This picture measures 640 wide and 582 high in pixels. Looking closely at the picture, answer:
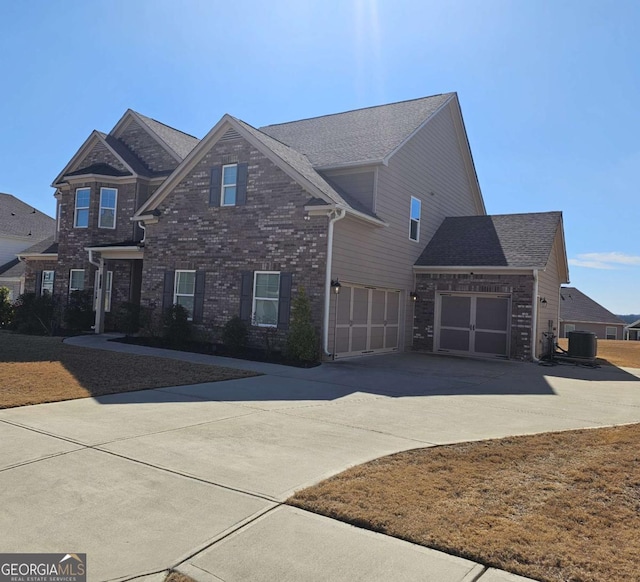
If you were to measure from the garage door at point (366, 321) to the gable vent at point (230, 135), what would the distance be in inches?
224

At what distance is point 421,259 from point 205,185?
7.93 meters

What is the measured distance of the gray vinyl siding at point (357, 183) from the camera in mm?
15936

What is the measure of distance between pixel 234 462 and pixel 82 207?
59.2 ft

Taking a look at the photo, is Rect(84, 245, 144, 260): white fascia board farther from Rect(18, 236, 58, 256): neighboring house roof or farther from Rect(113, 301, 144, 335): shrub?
Rect(18, 236, 58, 256): neighboring house roof

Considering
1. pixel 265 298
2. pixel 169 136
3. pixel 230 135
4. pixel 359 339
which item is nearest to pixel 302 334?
pixel 265 298

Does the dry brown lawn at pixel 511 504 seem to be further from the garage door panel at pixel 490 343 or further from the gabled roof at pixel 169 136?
the gabled roof at pixel 169 136

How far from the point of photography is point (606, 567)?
10.9 feet

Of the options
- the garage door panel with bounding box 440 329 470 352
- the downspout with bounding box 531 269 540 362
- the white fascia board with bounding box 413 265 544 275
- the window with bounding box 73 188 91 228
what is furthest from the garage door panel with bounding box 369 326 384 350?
the window with bounding box 73 188 91 228

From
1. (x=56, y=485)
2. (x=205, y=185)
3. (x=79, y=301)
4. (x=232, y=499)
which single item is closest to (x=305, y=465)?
(x=232, y=499)

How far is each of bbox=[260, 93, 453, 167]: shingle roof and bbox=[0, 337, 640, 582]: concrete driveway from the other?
843 centimetres

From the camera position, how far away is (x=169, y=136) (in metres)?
22.1

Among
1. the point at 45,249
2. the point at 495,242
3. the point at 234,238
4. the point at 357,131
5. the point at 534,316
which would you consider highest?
the point at 357,131

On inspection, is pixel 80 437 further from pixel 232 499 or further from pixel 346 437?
pixel 346 437

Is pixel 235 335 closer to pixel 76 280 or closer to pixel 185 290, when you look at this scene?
pixel 185 290
